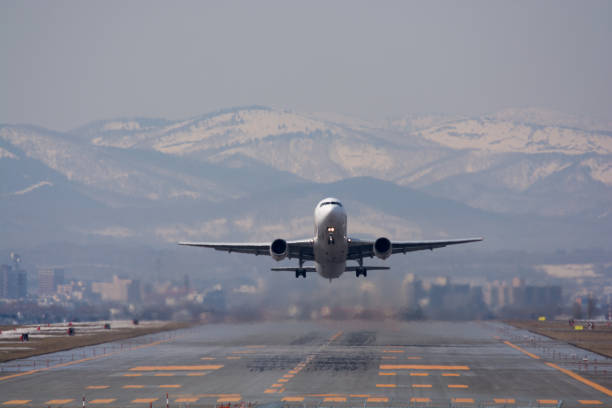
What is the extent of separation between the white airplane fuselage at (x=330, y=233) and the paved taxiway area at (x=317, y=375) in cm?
884

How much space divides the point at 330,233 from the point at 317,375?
36.0 feet

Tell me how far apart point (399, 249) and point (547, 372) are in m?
18.7

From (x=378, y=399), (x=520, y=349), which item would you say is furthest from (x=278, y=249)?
(x=520, y=349)

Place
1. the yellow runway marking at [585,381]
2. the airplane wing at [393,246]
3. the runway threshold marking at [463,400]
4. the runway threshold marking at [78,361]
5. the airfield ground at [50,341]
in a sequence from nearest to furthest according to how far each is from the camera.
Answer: the runway threshold marking at [463,400]
the yellow runway marking at [585,381]
the runway threshold marking at [78,361]
the airplane wing at [393,246]
the airfield ground at [50,341]

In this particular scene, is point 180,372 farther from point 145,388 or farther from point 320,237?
point 320,237

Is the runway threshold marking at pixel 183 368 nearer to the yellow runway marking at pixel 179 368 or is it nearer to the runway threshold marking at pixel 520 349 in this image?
the yellow runway marking at pixel 179 368

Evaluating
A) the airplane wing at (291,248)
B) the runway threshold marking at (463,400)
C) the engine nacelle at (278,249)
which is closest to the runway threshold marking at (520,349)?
the airplane wing at (291,248)

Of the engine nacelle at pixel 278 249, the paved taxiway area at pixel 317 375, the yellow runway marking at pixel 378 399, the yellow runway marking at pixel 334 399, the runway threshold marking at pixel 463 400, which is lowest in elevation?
the runway threshold marking at pixel 463 400

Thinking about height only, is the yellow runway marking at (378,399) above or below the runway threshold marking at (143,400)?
below

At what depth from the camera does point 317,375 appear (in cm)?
6662

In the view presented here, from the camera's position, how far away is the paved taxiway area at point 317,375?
55.7m

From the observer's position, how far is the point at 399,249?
82.4 meters

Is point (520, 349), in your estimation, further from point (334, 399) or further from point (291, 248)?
point (334, 399)

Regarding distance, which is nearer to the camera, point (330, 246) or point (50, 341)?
point (330, 246)
